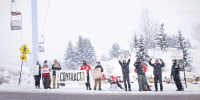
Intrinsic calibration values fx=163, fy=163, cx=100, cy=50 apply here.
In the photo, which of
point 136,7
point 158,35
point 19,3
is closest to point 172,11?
point 136,7

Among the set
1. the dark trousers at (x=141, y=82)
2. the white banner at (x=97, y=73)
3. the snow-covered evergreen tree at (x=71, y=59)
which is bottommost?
the dark trousers at (x=141, y=82)

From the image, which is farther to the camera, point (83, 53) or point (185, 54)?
point (83, 53)

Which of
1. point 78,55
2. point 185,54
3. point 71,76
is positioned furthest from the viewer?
point 78,55

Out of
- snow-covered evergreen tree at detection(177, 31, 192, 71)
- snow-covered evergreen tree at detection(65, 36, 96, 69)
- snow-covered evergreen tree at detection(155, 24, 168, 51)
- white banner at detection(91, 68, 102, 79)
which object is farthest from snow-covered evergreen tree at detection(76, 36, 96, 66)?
snow-covered evergreen tree at detection(177, 31, 192, 71)

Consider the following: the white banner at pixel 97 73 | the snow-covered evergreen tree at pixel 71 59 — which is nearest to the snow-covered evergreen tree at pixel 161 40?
the snow-covered evergreen tree at pixel 71 59

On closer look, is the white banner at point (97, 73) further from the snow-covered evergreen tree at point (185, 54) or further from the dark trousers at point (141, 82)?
the snow-covered evergreen tree at point (185, 54)

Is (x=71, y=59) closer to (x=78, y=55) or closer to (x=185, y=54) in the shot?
(x=78, y=55)

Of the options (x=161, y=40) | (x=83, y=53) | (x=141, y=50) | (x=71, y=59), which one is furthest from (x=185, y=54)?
(x=71, y=59)

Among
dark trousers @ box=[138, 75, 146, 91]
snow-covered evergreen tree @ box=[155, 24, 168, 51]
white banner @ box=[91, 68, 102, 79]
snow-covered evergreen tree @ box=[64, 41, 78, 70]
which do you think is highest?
snow-covered evergreen tree @ box=[155, 24, 168, 51]

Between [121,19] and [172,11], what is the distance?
4.96 m

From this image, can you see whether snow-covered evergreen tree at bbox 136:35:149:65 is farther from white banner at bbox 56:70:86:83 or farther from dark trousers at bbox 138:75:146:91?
white banner at bbox 56:70:86:83

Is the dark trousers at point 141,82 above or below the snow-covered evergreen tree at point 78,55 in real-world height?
below

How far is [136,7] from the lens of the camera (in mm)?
16281

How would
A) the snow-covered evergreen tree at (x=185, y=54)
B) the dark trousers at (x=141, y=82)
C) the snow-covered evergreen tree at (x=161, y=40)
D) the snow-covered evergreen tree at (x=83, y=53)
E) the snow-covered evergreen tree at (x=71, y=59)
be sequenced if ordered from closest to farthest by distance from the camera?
the dark trousers at (x=141, y=82) → the snow-covered evergreen tree at (x=185, y=54) → the snow-covered evergreen tree at (x=161, y=40) → the snow-covered evergreen tree at (x=83, y=53) → the snow-covered evergreen tree at (x=71, y=59)
